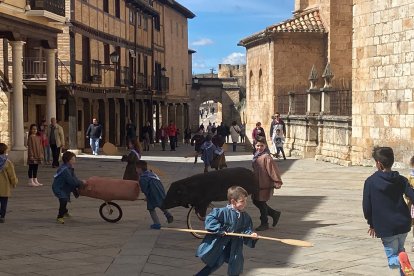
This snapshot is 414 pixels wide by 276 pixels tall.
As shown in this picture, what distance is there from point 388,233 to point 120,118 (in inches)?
1209

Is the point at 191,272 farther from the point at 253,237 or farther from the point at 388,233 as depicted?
the point at 388,233

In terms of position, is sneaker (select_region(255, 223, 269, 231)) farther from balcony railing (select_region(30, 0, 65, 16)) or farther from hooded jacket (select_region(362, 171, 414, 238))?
balcony railing (select_region(30, 0, 65, 16))

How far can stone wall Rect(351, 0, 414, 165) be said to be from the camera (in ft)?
56.5

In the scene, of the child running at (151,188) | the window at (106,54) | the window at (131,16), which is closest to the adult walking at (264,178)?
the child running at (151,188)

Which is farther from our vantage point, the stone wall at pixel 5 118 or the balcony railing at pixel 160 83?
the balcony railing at pixel 160 83

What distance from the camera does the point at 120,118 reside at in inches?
1423

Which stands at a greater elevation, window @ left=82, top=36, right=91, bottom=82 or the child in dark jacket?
window @ left=82, top=36, right=91, bottom=82

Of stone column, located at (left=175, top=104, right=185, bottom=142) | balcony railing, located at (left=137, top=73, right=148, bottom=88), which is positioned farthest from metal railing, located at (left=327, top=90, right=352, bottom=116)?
stone column, located at (left=175, top=104, right=185, bottom=142)

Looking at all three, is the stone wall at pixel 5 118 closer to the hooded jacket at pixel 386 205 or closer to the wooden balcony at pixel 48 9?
the wooden balcony at pixel 48 9

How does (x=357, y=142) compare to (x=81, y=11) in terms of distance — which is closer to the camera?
(x=357, y=142)

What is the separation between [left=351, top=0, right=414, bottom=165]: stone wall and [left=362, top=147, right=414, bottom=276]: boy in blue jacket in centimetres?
1126

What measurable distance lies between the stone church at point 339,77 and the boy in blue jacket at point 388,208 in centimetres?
1133

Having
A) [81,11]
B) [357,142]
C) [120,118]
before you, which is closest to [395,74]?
[357,142]

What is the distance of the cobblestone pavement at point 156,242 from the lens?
23.9ft
